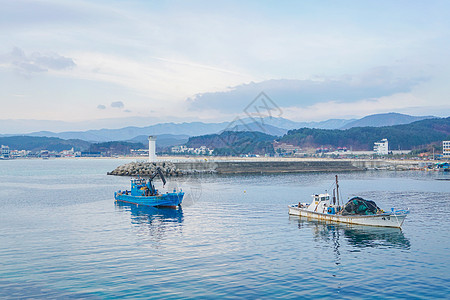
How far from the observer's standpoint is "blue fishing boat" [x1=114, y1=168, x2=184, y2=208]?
5294cm

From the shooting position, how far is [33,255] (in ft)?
92.0

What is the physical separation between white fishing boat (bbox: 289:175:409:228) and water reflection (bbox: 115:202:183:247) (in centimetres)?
1394

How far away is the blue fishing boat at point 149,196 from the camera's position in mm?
52938

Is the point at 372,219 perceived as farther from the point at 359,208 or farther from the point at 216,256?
the point at 216,256

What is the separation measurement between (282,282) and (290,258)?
5177 mm

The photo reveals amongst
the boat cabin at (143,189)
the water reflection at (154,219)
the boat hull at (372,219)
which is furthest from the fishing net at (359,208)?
the boat cabin at (143,189)

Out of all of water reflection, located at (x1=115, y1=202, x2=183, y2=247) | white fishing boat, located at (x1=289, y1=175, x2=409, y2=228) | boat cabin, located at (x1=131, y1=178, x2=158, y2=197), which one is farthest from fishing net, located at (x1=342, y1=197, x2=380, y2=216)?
boat cabin, located at (x1=131, y1=178, x2=158, y2=197)

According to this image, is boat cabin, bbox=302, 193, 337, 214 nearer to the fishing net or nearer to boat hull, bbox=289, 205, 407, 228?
boat hull, bbox=289, 205, 407, 228

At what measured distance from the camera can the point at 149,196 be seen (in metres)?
55.5

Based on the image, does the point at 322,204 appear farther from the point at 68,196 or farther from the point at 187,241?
the point at 68,196

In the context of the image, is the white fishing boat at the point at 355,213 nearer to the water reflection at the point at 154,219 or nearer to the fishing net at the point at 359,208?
the fishing net at the point at 359,208

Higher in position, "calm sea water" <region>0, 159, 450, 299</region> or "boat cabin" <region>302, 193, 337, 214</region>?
"boat cabin" <region>302, 193, 337, 214</region>

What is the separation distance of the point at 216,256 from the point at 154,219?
1901 centimetres

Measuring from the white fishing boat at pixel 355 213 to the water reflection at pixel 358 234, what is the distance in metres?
0.60
